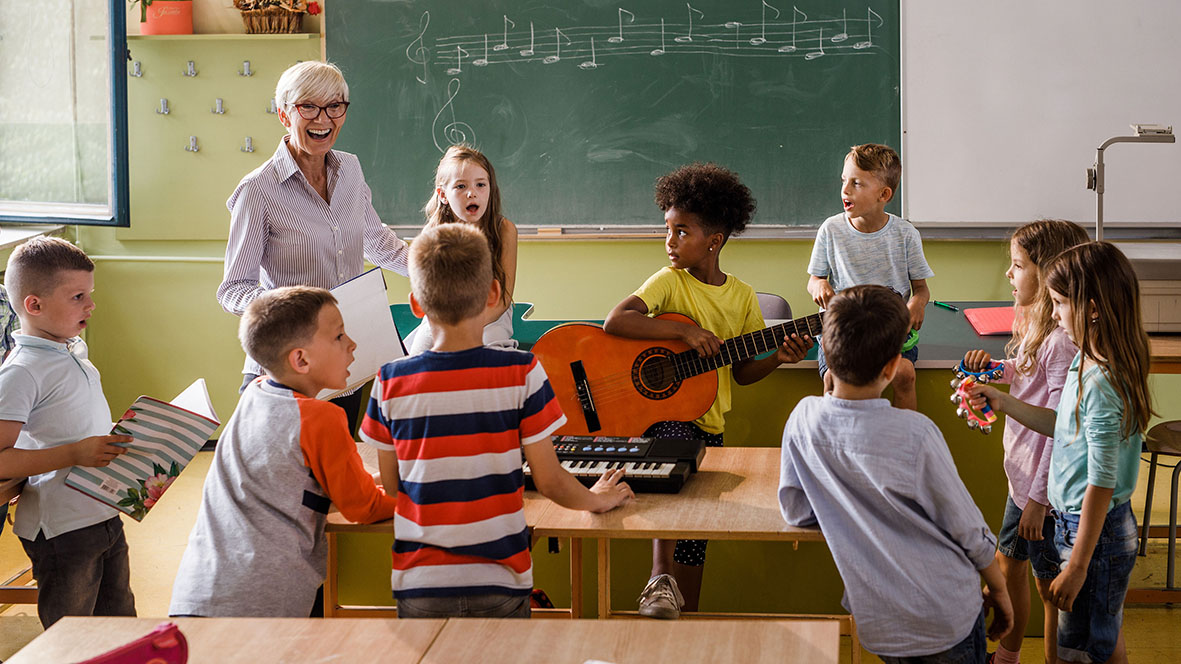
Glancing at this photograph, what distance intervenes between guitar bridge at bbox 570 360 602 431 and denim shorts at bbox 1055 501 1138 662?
1157 mm

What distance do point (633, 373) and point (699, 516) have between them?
82 cm

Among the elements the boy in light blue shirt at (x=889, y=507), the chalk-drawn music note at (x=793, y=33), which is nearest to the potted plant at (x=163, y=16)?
the chalk-drawn music note at (x=793, y=33)

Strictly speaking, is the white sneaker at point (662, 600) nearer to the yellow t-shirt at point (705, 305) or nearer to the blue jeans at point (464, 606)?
the yellow t-shirt at point (705, 305)

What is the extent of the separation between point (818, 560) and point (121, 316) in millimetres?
4063

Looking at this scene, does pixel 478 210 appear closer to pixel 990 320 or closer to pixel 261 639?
pixel 261 639

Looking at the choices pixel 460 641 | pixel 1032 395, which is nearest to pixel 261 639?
pixel 460 641

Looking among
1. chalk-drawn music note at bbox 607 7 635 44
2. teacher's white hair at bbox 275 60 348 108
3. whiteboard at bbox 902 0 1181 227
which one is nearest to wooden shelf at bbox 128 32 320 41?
chalk-drawn music note at bbox 607 7 635 44

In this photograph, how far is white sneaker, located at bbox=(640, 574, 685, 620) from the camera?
2316 mm

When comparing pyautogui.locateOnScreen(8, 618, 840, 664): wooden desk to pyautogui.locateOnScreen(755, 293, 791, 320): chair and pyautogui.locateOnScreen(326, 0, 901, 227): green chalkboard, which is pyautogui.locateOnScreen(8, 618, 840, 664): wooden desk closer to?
pyautogui.locateOnScreen(755, 293, 791, 320): chair

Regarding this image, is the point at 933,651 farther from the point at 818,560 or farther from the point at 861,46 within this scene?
the point at 861,46

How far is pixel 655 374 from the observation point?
105 inches

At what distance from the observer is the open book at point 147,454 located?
2.11m

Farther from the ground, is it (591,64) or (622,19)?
(622,19)

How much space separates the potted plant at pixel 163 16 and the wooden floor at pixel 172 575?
2.23 metres
